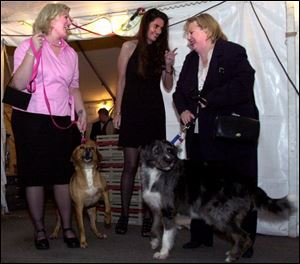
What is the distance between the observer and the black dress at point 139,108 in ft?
13.4

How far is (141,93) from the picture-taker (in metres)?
4.13

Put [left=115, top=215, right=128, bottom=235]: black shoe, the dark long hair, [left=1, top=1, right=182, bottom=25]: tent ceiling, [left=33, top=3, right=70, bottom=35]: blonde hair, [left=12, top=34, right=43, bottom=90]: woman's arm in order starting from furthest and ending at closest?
1. [left=1, top=1, right=182, bottom=25]: tent ceiling
2. [left=115, top=215, right=128, bottom=235]: black shoe
3. the dark long hair
4. [left=33, top=3, right=70, bottom=35]: blonde hair
5. [left=12, top=34, right=43, bottom=90]: woman's arm

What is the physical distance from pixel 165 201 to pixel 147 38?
1.54 metres

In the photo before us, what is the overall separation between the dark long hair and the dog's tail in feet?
5.04

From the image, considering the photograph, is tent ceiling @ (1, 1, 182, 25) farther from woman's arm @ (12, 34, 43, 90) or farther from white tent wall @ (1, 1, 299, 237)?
woman's arm @ (12, 34, 43, 90)

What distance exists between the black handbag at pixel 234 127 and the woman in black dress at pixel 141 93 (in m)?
1.04

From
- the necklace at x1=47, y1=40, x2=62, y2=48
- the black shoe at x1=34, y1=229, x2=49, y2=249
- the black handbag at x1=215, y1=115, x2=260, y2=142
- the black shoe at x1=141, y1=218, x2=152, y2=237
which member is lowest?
the black shoe at x1=141, y1=218, x2=152, y2=237

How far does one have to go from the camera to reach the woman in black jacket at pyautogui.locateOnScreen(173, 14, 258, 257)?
130 inches

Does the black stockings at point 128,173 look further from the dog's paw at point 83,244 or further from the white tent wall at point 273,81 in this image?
the white tent wall at point 273,81

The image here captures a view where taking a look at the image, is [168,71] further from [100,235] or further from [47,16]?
[100,235]

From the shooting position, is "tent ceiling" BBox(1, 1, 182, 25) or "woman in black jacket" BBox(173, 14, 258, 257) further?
"tent ceiling" BBox(1, 1, 182, 25)

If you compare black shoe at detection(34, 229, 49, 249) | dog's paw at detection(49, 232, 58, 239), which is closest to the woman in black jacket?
black shoe at detection(34, 229, 49, 249)

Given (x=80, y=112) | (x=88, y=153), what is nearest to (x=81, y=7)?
(x=80, y=112)

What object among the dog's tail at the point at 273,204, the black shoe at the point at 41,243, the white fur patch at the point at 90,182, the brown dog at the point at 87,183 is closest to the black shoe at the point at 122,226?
the brown dog at the point at 87,183
